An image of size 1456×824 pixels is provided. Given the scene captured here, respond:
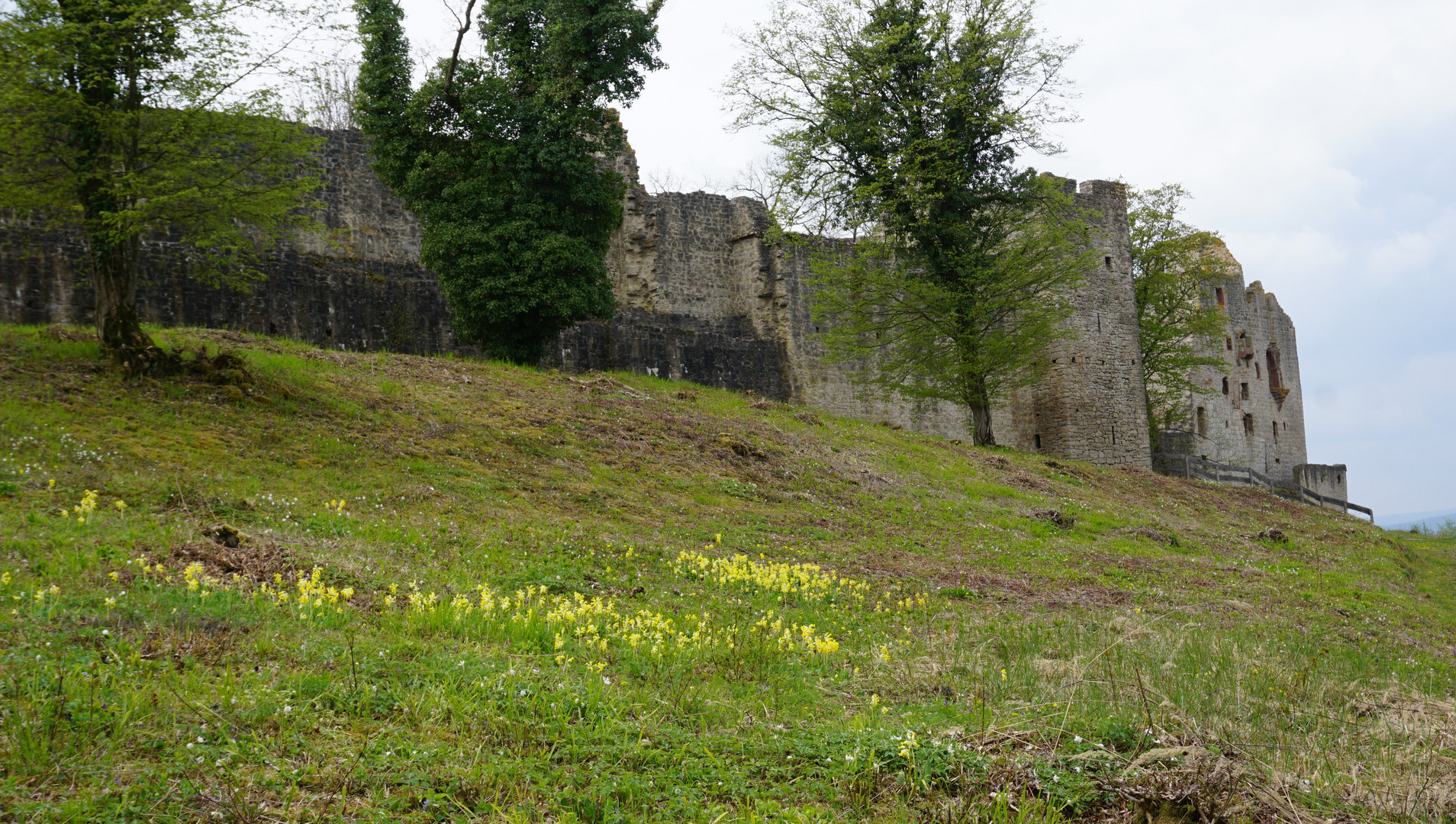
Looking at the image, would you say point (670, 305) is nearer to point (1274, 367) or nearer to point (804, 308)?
point (804, 308)

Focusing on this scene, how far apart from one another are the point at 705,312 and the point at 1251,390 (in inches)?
1284

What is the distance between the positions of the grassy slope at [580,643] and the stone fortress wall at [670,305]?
4129 millimetres

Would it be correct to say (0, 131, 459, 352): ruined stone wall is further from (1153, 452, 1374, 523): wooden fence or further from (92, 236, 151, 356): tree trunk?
(1153, 452, 1374, 523): wooden fence

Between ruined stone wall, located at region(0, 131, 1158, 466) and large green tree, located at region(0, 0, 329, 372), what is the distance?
7289 mm

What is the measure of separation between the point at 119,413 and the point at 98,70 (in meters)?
4.30

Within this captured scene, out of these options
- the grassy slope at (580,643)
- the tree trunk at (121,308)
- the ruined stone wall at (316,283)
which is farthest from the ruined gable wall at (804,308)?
the tree trunk at (121,308)

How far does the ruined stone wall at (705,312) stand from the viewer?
2052cm

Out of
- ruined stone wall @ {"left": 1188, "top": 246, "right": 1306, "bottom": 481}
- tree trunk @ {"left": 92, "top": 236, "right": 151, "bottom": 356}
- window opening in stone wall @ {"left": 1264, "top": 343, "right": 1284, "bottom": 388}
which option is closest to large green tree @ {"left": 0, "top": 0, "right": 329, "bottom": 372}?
tree trunk @ {"left": 92, "top": 236, "right": 151, "bottom": 356}

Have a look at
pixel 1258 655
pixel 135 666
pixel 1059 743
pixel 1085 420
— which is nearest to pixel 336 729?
pixel 135 666

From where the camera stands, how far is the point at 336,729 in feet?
13.3

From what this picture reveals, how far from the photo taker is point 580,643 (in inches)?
234

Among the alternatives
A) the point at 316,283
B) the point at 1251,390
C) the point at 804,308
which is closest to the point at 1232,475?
the point at 1251,390

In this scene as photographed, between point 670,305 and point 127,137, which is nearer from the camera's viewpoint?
point 127,137

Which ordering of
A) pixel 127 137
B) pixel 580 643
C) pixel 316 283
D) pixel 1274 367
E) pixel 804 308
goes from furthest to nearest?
1. pixel 1274 367
2. pixel 804 308
3. pixel 316 283
4. pixel 127 137
5. pixel 580 643
